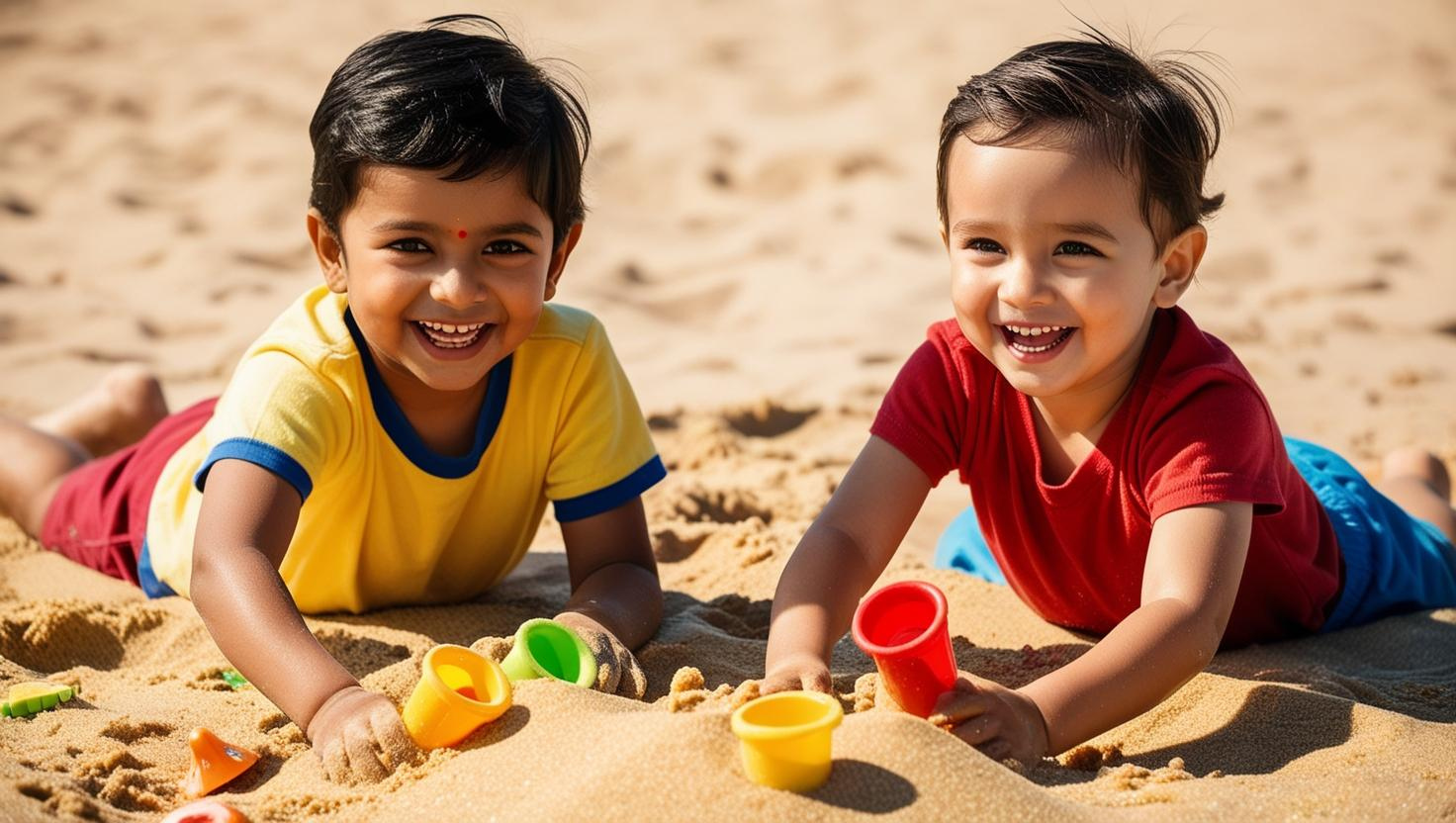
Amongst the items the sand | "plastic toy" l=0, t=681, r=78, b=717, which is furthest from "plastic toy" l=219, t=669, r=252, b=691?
"plastic toy" l=0, t=681, r=78, b=717

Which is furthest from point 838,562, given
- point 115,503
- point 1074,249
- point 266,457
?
point 115,503

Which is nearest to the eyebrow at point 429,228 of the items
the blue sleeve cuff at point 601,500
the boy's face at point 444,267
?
the boy's face at point 444,267

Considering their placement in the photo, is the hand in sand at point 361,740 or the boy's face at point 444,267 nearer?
the hand in sand at point 361,740

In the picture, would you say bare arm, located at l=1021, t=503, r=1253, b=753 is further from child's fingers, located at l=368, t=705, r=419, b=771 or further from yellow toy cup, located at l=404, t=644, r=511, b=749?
child's fingers, located at l=368, t=705, r=419, b=771

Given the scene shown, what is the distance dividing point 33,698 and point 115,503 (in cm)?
114

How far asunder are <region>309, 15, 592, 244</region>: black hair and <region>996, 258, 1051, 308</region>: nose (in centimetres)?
83

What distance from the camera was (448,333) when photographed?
258cm

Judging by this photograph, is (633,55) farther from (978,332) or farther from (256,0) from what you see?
(978,332)

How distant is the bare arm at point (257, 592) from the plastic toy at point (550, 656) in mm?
243

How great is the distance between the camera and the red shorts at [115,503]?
329cm

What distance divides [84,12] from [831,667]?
23.5 ft

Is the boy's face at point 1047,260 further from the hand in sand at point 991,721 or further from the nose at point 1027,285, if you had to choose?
the hand in sand at point 991,721

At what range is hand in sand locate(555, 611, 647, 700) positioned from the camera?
2299mm

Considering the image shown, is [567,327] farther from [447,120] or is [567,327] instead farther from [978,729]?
[978,729]
